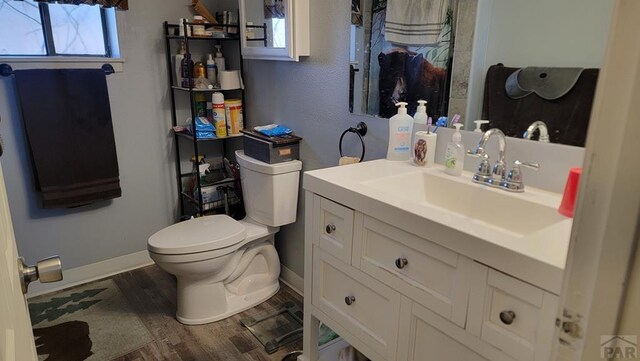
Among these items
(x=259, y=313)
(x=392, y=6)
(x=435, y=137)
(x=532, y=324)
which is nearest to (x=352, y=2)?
(x=392, y=6)

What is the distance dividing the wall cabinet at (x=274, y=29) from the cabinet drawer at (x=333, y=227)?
95cm

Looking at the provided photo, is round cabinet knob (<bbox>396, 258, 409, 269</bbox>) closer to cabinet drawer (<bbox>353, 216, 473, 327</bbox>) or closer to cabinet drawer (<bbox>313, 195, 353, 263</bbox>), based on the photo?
cabinet drawer (<bbox>353, 216, 473, 327</bbox>)

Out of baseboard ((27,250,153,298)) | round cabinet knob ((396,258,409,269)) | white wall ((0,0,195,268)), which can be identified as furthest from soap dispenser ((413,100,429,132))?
baseboard ((27,250,153,298))

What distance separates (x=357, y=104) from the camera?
1.86m

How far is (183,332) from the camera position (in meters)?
2.09

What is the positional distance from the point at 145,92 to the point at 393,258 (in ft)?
6.61

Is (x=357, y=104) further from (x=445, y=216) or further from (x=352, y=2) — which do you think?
(x=445, y=216)

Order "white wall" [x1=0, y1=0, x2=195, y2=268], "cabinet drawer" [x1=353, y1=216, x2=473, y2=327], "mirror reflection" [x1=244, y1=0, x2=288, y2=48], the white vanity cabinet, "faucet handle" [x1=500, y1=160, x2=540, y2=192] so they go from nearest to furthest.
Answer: the white vanity cabinet < "cabinet drawer" [x1=353, y1=216, x2=473, y2=327] < "faucet handle" [x1=500, y1=160, x2=540, y2=192] < "mirror reflection" [x1=244, y1=0, x2=288, y2=48] < "white wall" [x1=0, y1=0, x2=195, y2=268]

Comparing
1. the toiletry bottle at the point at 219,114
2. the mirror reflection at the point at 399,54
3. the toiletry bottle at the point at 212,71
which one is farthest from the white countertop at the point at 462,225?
the toiletry bottle at the point at 212,71

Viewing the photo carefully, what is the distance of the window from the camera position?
2180 millimetres

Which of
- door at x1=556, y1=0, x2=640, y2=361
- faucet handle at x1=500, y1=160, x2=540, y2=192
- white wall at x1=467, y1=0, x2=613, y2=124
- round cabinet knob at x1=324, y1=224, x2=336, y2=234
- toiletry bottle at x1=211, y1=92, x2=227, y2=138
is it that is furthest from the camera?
toiletry bottle at x1=211, y1=92, x2=227, y2=138

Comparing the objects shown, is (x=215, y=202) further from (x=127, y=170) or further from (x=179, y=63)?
(x=179, y=63)

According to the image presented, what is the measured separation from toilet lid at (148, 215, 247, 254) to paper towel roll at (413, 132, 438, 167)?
104 centimetres

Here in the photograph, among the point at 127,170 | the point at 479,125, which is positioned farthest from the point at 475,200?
the point at 127,170
